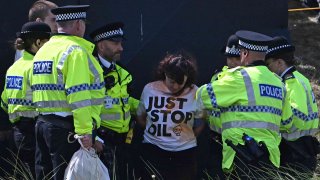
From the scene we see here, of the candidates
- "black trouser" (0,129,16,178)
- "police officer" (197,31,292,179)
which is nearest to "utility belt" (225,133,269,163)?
"police officer" (197,31,292,179)

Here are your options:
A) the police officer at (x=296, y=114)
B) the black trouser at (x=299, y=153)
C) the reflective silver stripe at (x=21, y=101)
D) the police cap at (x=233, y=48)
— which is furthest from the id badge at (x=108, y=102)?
the black trouser at (x=299, y=153)

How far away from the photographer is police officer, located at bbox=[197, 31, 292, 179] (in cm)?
509

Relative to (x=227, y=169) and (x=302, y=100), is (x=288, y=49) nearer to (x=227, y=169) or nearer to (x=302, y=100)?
(x=302, y=100)

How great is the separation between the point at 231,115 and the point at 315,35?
5.89 m

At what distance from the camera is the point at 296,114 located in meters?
5.53

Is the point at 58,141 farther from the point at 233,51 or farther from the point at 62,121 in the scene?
the point at 233,51

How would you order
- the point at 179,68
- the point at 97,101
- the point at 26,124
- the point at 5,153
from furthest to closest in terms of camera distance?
the point at 5,153 < the point at 179,68 < the point at 26,124 < the point at 97,101

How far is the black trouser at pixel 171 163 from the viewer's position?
5.79 meters

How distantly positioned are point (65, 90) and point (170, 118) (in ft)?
3.95

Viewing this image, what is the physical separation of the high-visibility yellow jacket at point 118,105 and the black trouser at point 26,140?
24.2 inches

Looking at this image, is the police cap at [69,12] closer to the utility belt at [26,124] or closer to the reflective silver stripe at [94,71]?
the reflective silver stripe at [94,71]

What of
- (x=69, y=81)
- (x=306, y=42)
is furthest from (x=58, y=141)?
(x=306, y=42)

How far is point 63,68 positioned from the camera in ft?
15.9

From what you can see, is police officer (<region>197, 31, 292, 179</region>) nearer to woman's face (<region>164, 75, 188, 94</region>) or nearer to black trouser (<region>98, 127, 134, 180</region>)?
woman's face (<region>164, 75, 188, 94</region>)
